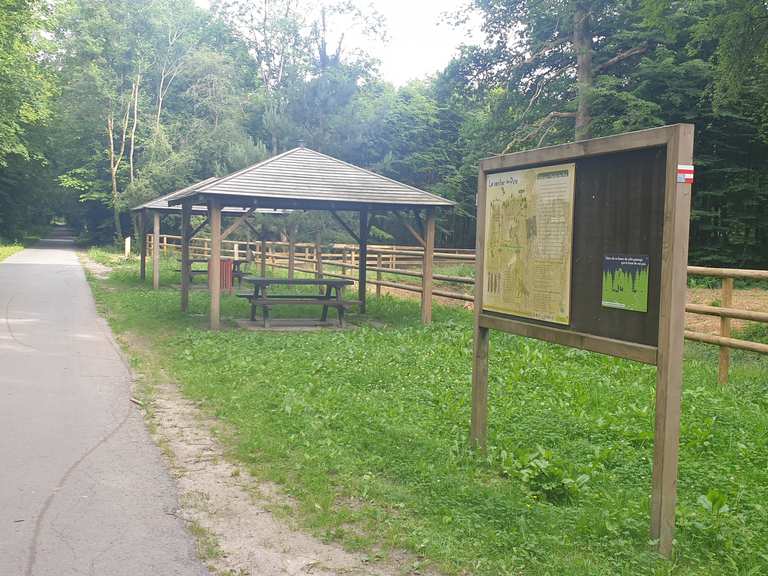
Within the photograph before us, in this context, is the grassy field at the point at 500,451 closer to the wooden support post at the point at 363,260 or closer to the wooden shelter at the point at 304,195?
the wooden shelter at the point at 304,195

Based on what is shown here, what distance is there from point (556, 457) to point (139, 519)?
9.37ft

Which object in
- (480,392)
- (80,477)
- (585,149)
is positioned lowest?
(80,477)

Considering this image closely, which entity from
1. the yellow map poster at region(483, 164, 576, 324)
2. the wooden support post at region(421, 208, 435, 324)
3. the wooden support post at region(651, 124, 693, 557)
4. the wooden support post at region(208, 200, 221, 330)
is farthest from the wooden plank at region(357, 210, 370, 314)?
the wooden support post at region(651, 124, 693, 557)

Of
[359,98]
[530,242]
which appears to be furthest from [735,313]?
[359,98]

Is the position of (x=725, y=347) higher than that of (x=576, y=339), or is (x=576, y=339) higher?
(x=576, y=339)

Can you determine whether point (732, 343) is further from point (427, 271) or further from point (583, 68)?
point (583, 68)

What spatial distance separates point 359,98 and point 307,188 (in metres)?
23.5

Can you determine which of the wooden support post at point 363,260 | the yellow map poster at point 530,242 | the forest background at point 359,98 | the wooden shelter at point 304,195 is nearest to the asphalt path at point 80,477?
the yellow map poster at point 530,242

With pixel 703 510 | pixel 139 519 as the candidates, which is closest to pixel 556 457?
pixel 703 510

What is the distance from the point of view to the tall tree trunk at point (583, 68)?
81.2ft

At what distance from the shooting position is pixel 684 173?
154 inches

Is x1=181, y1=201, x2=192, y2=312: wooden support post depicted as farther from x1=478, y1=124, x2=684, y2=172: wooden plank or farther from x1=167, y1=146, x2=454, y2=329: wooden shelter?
x1=478, y1=124, x2=684, y2=172: wooden plank

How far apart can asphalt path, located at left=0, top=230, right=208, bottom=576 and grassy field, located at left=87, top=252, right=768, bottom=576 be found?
768 millimetres

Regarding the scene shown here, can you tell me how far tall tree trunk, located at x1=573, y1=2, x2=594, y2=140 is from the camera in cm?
2475
